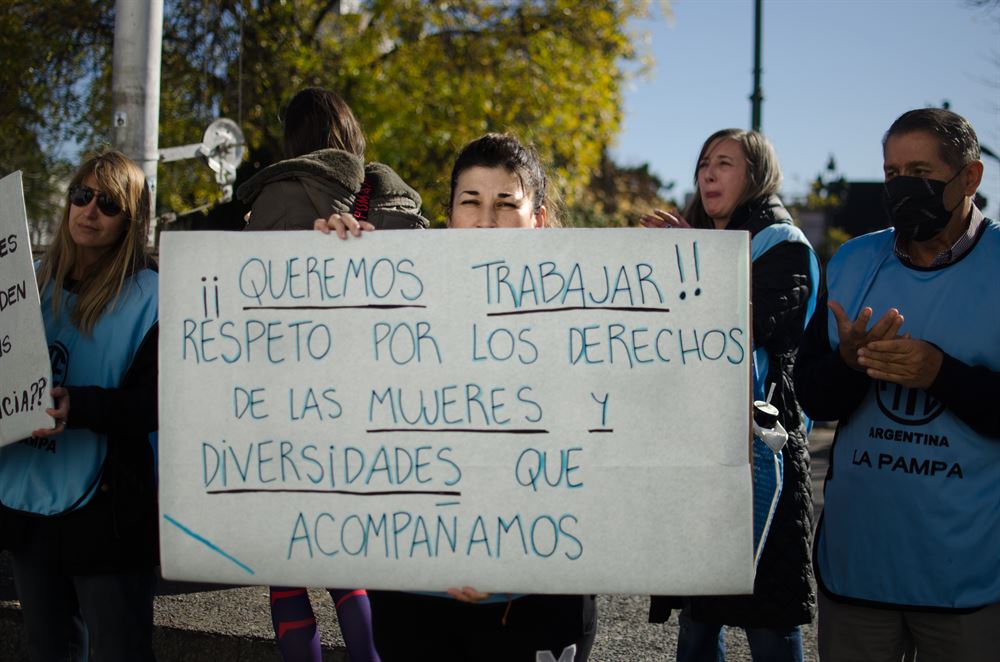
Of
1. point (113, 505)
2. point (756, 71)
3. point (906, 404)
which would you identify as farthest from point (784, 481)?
point (756, 71)

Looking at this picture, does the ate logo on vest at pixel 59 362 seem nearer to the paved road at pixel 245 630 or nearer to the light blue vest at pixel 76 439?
the light blue vest at pixel 76 439

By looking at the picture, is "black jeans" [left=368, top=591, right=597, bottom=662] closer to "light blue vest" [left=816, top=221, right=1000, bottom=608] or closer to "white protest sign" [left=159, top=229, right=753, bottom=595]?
"white protest sign" [left=159, top=229, right=753, bottom=595]

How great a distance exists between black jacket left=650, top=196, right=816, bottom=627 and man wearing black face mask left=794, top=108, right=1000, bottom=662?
6.6 inches

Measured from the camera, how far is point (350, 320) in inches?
81.1

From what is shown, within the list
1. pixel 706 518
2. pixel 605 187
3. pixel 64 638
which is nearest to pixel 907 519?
pixel 706 518

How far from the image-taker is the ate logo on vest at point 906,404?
2.24 m

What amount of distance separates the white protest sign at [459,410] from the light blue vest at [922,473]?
20.4 inches

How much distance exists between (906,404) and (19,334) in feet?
7.25

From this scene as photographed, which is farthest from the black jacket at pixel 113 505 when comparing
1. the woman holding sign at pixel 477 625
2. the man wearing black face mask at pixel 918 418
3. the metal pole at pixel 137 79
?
the metal pole at pixel 137 79

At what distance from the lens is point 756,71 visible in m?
13.4

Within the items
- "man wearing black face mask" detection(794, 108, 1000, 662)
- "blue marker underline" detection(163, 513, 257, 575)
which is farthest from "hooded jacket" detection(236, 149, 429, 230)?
"man wearing black face mask" detection(794, 108, 1000, 662)

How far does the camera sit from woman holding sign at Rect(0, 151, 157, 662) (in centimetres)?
250

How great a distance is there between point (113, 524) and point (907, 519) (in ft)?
6.45

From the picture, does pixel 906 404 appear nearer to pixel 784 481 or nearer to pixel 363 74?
pixel 784 481
